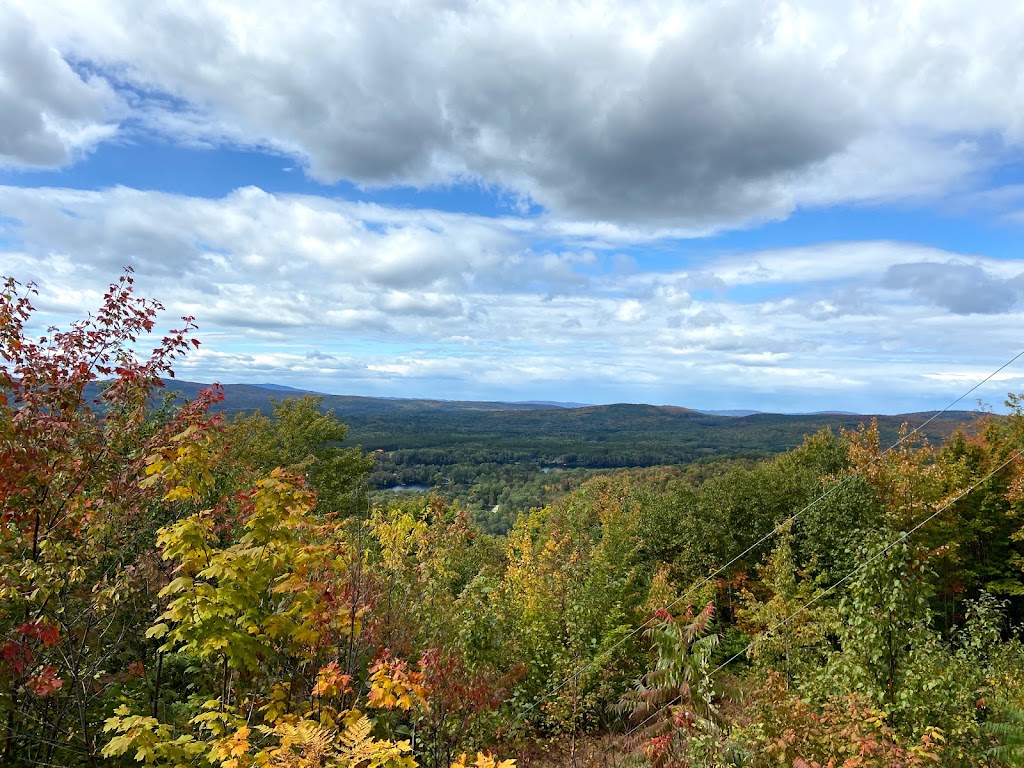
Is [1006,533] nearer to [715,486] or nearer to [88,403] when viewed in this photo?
[715,486]

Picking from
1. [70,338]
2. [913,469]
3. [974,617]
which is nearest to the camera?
[70,338]

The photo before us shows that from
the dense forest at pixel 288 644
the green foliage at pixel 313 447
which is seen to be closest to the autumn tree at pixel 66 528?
the dense forest at pixel 288 644

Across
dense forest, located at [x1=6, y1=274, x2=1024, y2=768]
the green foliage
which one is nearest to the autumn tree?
dense forest, located at [x1=6, y1=274, x2=1024, y2=768]

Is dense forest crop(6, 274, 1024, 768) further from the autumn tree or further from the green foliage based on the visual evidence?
the green foliage

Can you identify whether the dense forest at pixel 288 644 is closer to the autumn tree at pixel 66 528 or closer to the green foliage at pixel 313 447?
the autumn tree at pixel 66 528

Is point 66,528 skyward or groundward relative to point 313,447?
skyward

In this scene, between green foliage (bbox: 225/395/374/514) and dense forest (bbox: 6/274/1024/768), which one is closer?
dense forest (bbox: 6/274/1024/768)

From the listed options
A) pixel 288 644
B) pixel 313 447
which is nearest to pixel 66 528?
pixel 288 644

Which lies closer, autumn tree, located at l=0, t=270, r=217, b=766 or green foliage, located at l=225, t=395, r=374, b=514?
autumn tree, located at l=0, t=270, r=217, b=766

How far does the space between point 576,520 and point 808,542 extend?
34.4 ft

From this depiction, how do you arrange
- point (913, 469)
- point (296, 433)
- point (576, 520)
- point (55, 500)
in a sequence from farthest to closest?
point (296, 433) < point (576, 520) < point (913, 469) < point (55, 500)

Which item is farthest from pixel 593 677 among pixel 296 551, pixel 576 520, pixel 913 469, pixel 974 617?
pixel 913 469

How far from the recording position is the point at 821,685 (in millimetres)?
8633

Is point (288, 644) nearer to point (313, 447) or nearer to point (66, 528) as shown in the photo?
point (66, 528)
